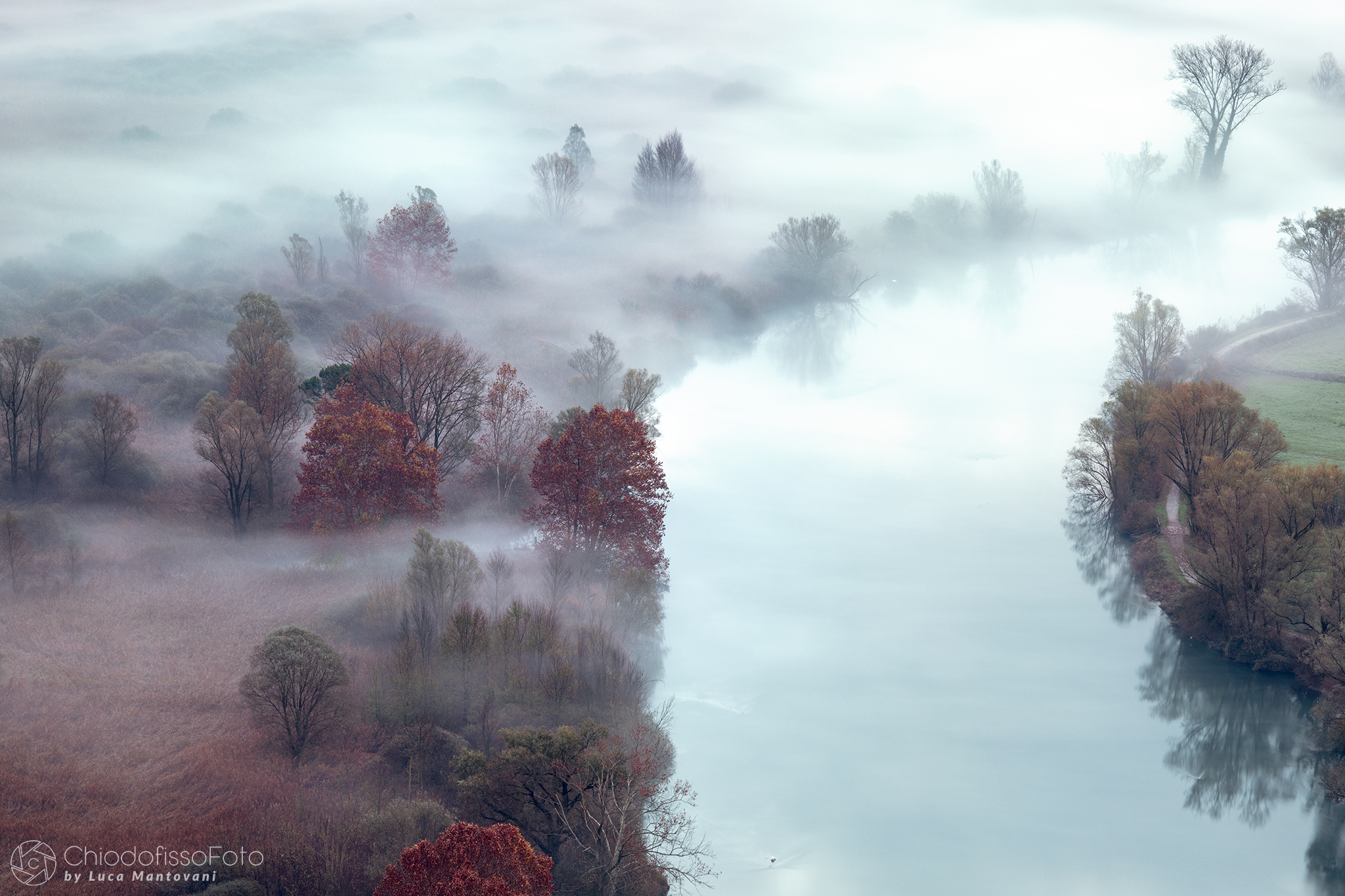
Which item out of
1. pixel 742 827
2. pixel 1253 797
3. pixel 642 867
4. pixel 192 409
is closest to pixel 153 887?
pixel 642 867

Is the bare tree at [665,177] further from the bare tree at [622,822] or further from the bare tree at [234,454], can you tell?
the bare tree at [622,822]

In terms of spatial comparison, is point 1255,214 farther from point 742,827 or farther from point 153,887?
point 153,887

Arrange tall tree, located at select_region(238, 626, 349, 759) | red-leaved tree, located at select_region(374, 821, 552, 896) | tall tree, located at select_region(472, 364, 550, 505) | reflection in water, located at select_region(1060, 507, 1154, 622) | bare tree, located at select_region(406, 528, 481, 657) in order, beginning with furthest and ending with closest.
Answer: tall tree, located at select_region(472, 364, 550, 505), reflection in water, located at select_region(1060, 507, 1154, 622), bare tree, located at select_region(406, 528, 481, 657), tall tree, located at select_region(238, 626, 349, 759), red-leaved tree, located at select_region(374, 821, 552, 896)

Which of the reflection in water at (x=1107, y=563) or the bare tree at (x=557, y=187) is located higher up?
the bare tree at (x=557, y=187)

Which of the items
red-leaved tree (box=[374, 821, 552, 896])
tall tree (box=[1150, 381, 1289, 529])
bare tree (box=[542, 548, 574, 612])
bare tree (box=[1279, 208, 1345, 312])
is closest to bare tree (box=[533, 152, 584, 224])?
bare tree (box=[1279, 208, 1345, 312])

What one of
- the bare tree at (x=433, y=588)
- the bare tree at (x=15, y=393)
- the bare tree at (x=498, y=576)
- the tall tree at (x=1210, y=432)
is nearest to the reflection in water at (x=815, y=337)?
the tall tree at (x=1210, y=432)

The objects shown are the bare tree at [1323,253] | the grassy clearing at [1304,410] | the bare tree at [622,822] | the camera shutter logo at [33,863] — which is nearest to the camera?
the camera shutter logo at [33,863]

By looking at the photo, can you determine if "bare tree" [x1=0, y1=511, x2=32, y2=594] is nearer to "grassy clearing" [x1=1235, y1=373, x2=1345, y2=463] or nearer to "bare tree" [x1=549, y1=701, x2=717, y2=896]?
"bare tree" [x1=549, y1=701, x2=717, y2=896]
